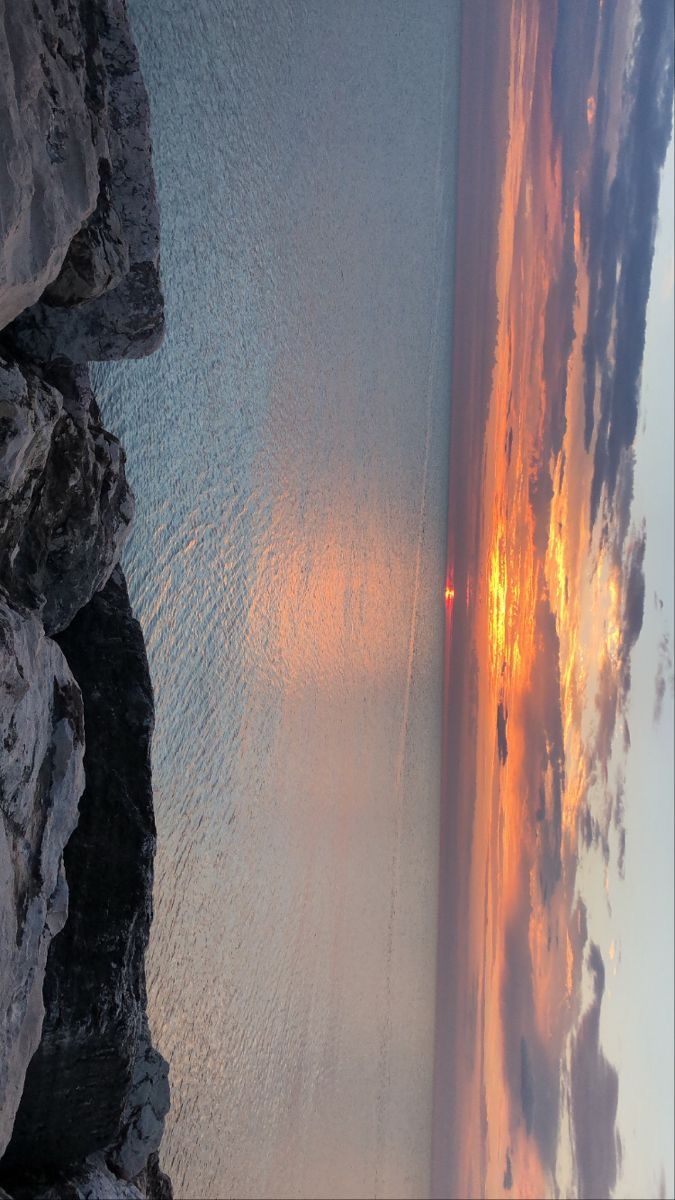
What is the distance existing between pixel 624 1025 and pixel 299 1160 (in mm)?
1236

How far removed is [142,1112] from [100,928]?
0.35 m

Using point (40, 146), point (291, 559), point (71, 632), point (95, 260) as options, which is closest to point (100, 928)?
point (71, 632)

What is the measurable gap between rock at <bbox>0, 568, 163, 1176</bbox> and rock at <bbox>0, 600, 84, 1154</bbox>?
0.20 metres

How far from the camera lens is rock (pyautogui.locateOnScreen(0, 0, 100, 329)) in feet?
3.11

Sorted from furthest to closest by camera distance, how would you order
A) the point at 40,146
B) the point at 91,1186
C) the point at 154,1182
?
1. the point at 154,1182
2. the point at 91,1186
3. the point at 40,146

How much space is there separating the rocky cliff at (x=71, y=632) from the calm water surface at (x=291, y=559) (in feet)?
1.60

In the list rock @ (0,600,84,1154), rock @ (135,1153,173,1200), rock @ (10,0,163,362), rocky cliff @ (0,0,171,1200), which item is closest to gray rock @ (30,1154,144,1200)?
rocky cliff @ (0,0,171,1200)

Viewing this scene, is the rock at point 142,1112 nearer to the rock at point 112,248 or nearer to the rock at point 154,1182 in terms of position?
the rock at point 154,1182

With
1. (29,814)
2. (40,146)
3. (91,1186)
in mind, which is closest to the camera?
(40,146)

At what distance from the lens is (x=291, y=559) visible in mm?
2797

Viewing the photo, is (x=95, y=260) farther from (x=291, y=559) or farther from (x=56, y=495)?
(x=291, y=559)

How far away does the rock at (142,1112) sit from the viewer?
5.08 ft

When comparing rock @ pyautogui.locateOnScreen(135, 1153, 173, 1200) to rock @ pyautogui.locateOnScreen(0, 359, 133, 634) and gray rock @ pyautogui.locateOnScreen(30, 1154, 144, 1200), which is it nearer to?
gray rock @ pyautogui.locateOnScreen(30, 1154, 144, 1200)

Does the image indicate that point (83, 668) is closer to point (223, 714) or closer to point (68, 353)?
point (68, 353)
